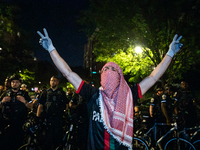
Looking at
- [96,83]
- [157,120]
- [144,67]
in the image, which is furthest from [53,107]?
[96,83]

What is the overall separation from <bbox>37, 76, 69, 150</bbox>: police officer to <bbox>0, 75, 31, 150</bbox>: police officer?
68 centimetres

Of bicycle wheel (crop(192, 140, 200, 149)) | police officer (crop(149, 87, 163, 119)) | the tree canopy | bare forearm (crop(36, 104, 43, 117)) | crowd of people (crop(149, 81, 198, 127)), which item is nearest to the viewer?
bicycle wheel (crop(192, 140, 200, 149))

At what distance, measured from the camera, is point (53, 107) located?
17.8 feet

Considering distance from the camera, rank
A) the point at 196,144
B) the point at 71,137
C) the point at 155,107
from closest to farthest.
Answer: the point at 71,137, the point at 196,144, the point at 155,107

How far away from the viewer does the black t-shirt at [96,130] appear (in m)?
2.13

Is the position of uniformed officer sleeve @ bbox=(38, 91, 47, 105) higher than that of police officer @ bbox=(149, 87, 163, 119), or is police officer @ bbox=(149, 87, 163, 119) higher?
uniformed officer sleeve @ bbox=(38, 91, 47, 105)

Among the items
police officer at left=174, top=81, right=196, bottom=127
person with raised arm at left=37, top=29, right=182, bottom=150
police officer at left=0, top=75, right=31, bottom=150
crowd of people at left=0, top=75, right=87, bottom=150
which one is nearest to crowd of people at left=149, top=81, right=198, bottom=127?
police officer at left=174, top=81, right=196, bottom=127

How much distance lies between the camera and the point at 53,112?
5402 mm

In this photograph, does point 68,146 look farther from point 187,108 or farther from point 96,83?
point 96,83

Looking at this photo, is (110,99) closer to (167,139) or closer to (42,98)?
(42,98)

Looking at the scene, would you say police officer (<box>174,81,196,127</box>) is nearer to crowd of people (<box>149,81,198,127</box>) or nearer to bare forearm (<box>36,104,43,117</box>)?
crowd of people (<box>149,81,198,127</box>)

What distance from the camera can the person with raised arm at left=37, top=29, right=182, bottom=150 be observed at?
2.13 metres

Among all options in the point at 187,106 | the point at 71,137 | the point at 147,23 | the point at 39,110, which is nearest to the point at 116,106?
the point at 71,137

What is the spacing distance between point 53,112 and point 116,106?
12.1ft
